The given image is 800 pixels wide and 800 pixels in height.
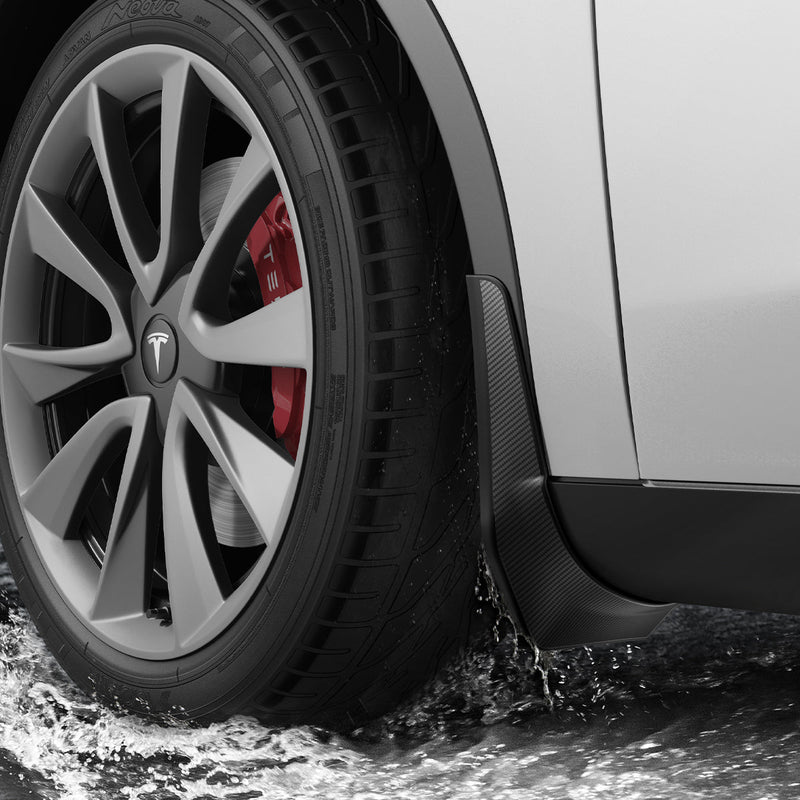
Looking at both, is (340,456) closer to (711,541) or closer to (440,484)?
(440,484)

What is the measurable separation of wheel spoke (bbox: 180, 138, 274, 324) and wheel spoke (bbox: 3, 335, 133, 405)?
0.21m

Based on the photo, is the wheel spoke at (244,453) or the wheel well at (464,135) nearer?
the wheel well at (464,135)

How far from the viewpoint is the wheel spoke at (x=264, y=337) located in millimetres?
1572

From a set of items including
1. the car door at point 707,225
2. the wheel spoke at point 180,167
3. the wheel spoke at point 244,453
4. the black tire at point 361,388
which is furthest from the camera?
the wheel spoke at point 180,167

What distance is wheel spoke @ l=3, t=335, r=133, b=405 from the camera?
1946 mm

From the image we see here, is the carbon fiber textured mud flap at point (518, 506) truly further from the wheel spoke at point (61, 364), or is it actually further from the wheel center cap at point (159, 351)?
the wheel spoke at point (61, 364)

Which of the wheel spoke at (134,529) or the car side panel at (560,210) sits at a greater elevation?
the car side panel at (560,210)

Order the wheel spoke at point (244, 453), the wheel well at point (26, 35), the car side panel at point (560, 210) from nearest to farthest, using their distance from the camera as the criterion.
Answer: the car side panel at point (560, 210), the wheel spoke at point (244, 453), the wheel well at point (26, 35)

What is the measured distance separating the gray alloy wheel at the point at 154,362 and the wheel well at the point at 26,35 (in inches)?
10.3

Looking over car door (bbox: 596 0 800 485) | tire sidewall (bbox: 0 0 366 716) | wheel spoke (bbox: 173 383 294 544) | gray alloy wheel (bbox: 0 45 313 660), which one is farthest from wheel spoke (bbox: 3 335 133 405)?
car door (bbox: 596 0 800 485)

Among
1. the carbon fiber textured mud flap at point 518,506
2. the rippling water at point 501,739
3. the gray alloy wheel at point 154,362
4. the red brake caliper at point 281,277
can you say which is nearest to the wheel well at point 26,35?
the gray alloy wheel at point 154,362

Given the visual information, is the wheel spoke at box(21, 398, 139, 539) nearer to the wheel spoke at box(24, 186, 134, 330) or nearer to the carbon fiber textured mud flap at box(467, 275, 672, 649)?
the wheel spoke at box(24, 186, 134, 330)

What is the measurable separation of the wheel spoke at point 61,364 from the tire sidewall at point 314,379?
1.53 feet

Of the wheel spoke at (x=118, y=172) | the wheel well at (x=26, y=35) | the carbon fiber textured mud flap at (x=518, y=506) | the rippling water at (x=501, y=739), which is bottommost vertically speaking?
the rippling water at (x=501, y=739)
